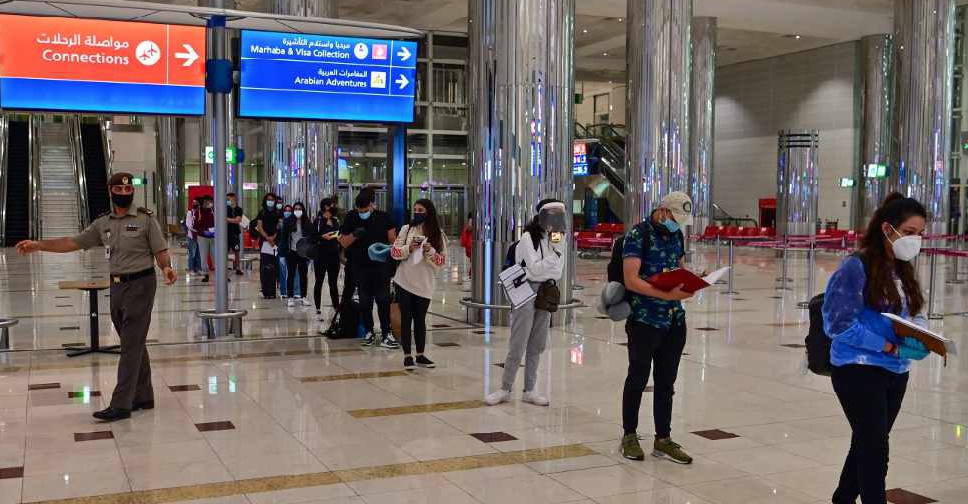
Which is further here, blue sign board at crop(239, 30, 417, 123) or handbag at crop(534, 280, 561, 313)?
blue sign board at crop(239, 30, 417, 123)

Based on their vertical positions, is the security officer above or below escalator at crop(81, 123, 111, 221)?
below

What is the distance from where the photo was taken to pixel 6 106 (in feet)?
29.1

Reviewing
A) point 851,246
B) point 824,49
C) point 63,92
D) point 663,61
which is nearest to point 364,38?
point 63,92

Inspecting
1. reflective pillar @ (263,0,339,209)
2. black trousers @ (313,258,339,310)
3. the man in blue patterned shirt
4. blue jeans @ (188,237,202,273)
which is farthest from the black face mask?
blue jeans @ (188,237,202,273)

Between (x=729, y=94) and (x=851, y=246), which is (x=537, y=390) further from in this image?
(x=729, y=94)

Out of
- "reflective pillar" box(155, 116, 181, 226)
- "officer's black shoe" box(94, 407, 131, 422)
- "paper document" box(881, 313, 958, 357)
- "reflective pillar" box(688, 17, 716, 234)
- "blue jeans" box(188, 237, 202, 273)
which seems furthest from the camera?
"reflective pillar" box(155, 116, 181, 226)

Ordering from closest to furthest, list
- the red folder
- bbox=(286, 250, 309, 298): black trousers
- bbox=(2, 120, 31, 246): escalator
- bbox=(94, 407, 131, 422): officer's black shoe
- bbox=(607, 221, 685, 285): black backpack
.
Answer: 1. the red folder
2. bbox=(607, 221, 685, 285): black backpack
3. bbox=(94, 407, 131, 422): officer's black shoe
4. bbox=(286, 250, 309, 298): black trousers
5. bbox=(2, 120, 31, 246): escalator

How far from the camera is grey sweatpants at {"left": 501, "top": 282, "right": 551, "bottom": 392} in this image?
637 centimetres

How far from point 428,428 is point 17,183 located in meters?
30.0

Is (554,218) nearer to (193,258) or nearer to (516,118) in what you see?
(516,118)

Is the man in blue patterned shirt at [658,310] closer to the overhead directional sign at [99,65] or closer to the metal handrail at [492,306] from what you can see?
the metal handrail at [492,306]

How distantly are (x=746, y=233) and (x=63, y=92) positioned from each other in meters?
19.4

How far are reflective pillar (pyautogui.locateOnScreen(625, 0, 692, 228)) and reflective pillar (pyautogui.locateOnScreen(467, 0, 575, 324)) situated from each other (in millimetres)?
8856

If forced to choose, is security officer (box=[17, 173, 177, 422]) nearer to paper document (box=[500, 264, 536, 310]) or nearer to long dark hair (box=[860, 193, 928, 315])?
paper document (box=[500, 264, 536, 310])
